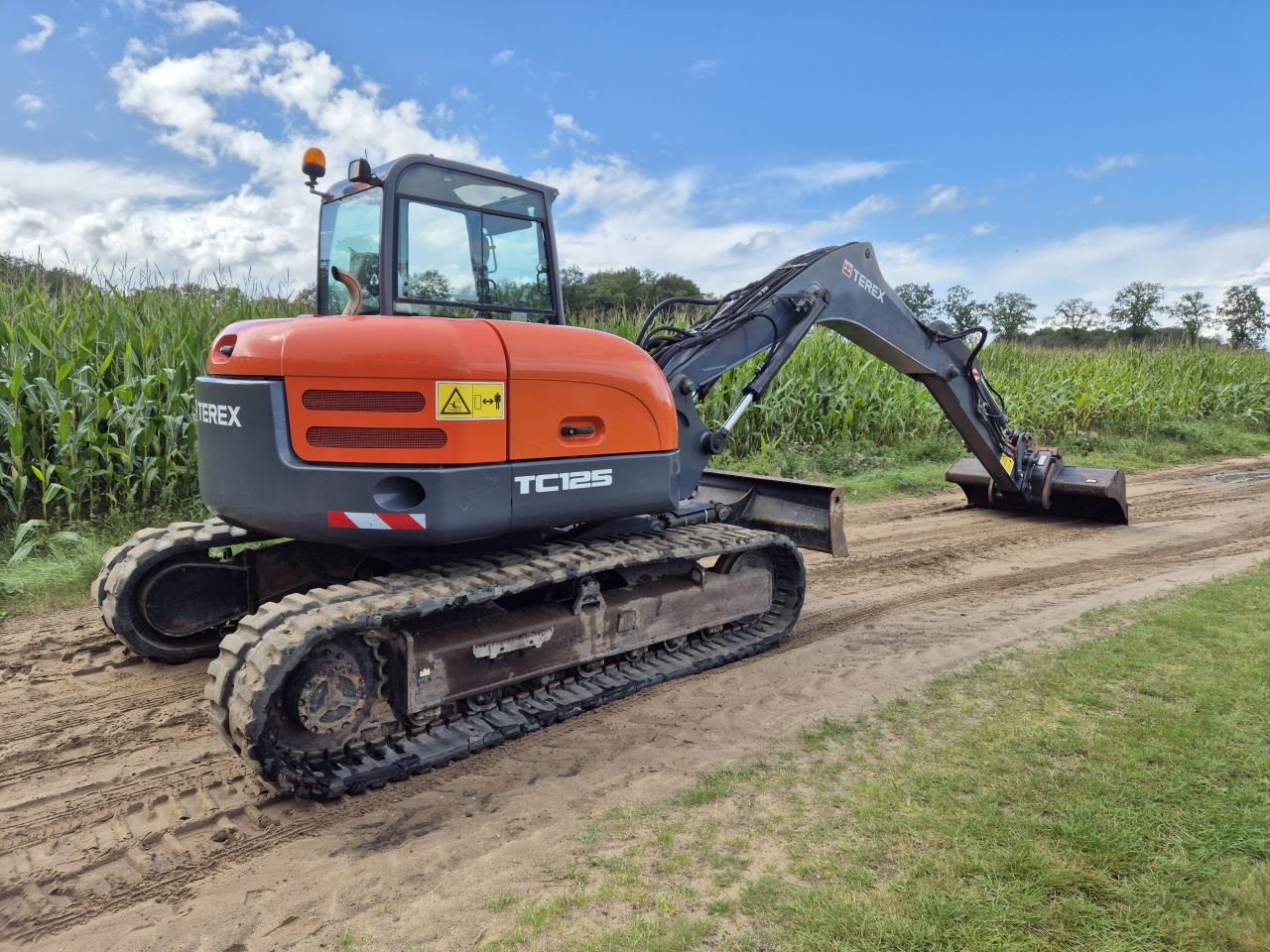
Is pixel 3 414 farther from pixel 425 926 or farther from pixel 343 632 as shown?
pixel 425 926

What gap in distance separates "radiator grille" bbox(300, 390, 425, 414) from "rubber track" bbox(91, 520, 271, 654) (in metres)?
1.26

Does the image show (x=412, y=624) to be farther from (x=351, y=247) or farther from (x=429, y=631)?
(x=351, y=247)

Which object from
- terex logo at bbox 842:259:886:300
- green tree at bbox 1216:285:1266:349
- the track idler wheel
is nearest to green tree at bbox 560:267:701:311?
terex logo at bbox 842:259:886:300

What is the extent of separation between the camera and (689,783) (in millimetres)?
A: 3371

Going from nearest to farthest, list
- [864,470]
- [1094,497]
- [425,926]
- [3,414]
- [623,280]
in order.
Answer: [425,926], [3,414], [1094,497], [864,470], [623,280]

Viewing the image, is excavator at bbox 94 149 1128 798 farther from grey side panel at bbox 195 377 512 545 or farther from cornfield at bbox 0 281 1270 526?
cornfield at bbox 0 281 1270 526

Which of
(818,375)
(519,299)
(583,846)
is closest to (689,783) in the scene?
(583,846)

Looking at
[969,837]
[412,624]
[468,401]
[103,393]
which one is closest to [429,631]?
[412,624]

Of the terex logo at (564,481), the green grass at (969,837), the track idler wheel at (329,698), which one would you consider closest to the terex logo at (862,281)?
the terex logo at (564,481)

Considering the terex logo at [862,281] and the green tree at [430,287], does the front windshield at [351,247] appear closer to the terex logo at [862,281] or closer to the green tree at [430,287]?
the green tree at [430,287]

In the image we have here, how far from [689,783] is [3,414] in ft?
18.6

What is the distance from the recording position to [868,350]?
6.73 m

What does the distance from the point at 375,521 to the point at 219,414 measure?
35.2 inches

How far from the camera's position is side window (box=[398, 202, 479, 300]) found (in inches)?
152
